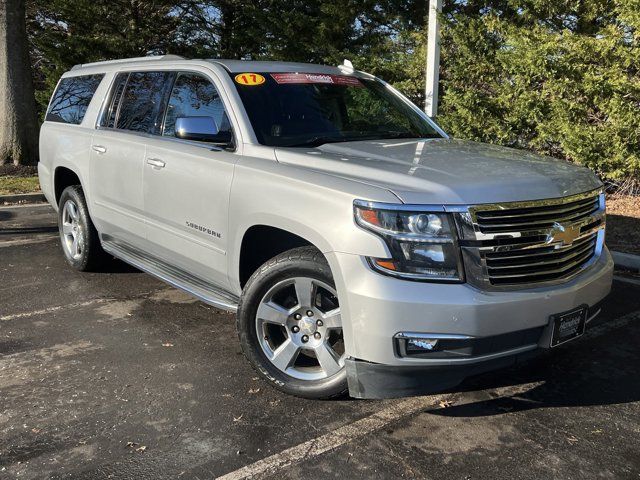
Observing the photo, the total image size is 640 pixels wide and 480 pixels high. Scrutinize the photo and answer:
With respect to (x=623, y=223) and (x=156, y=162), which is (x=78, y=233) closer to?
(x=156, y=162)

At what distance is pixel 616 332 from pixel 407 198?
8.92 feet

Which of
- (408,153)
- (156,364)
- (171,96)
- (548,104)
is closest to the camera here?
(408,153)

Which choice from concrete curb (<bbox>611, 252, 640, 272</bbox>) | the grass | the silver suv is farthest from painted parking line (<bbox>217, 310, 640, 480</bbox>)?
the grass

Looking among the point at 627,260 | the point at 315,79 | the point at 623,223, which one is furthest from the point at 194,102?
the point at 623,223

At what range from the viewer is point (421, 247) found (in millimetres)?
2883

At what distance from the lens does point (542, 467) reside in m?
2.92

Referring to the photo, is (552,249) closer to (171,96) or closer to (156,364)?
(156,364)

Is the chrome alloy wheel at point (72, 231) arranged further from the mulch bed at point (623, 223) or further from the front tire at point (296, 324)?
the mulch bed at point (623, 223)

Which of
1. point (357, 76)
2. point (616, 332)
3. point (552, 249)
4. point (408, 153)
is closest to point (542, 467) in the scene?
point (552, 249)

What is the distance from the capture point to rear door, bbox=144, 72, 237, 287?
3.90 m

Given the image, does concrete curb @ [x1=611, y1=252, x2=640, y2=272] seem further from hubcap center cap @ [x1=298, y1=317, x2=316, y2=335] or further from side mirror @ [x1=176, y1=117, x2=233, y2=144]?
side mirror @ [x1=176, y1=117, x2=233, y2=144]

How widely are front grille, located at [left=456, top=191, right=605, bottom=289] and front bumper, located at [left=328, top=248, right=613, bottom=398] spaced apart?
0.08m

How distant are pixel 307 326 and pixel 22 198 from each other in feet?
27.2

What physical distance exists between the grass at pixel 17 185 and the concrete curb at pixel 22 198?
0.24 m
